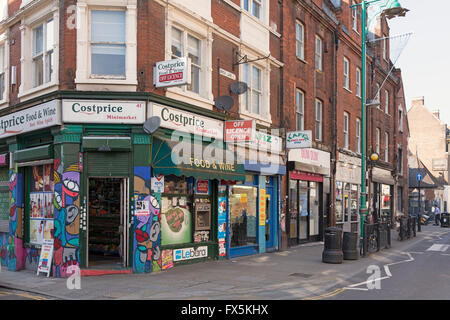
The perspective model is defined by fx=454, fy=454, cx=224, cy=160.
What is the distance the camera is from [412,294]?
31.2 ft

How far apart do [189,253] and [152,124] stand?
4136 mm

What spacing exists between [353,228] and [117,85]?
60.1 ft

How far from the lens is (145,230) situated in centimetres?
1166

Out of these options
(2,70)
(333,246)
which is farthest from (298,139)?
(2,70)

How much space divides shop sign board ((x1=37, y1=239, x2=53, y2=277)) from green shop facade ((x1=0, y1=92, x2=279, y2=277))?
141 millimetres

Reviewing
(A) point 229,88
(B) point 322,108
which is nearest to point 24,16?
(A) point 229,88

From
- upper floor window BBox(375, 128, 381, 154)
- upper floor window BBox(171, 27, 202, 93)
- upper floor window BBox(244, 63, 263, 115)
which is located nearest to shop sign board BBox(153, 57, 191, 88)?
upper floor window BBox(171, 27, 202, 93)

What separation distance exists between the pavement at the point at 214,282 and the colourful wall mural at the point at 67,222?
18.8 inches

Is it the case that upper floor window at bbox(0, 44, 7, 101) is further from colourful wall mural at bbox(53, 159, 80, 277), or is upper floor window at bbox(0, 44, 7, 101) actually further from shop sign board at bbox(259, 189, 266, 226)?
shop sign board at bbox(259, 189, 266, 226)

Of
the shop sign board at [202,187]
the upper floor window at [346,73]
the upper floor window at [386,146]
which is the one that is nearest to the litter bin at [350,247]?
the shop sign board at [202,187]

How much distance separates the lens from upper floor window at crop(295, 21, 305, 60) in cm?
2036

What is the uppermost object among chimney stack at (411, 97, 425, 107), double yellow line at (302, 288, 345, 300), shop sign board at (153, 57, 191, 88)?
chimney stack at (411, 97, 425, 107)

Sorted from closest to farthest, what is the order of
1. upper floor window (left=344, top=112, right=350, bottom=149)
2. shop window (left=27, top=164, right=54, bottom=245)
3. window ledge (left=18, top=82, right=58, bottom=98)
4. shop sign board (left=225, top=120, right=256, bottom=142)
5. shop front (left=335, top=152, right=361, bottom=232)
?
window ledge (left=18, top=82, right=58, bottom=98)
shop window (left=27, top=164, right=54, bottom=245)
shop sign board (left=225, top=120, right=256, bottom=142)
shop front (left=335, top=152, right=361, bottom=232)
upper floor window (left=344, top=112, right=350, bottom=149)

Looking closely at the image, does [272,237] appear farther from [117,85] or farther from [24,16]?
[24,16]
